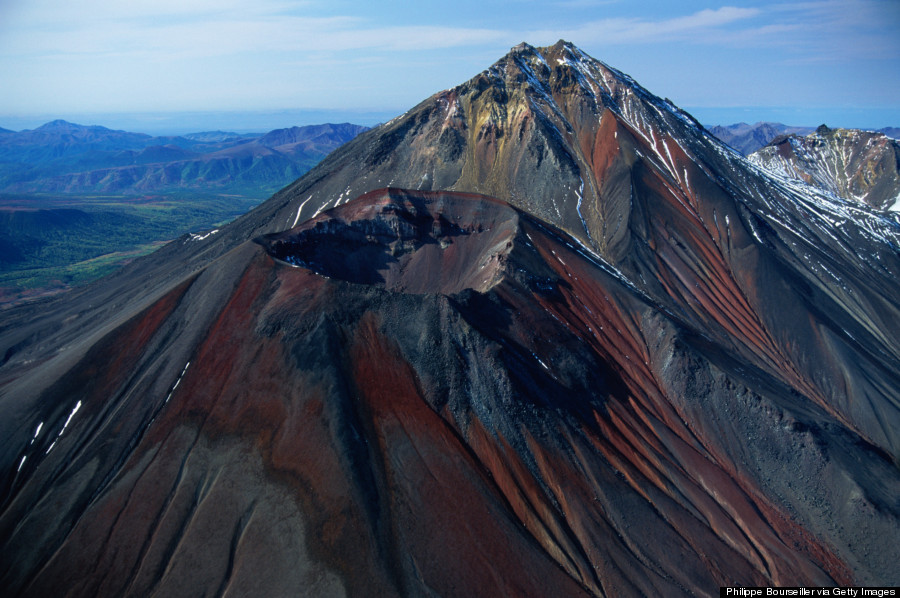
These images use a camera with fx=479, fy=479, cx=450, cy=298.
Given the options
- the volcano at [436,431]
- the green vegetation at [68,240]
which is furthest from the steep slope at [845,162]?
the green vegetation at [68,240]

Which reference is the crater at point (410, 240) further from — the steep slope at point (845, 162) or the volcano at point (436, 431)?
the steep slope at point (845, 162)

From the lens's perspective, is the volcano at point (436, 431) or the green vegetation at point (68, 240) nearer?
the volcano at point (436, 431)

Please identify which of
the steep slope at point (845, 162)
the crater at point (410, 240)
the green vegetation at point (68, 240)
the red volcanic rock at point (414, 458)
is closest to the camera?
the red volcanic rock at point (414, 458)

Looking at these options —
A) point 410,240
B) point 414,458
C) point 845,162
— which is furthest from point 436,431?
point 845,162

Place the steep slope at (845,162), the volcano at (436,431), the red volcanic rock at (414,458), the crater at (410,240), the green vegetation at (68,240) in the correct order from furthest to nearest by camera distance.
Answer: the steep slope at (845,162), the green vegetation at (68,240), the crater at (410,240), the volcano at (436,431), the red volcanic rock at (414,458)

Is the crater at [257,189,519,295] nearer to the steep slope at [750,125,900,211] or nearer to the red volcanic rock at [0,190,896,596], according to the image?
the red volcanic rock at [0,190,896,596]

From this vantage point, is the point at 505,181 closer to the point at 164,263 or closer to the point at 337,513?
the point at 164,263

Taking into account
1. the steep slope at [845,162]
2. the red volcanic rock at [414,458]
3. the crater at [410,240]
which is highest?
the steep slope at [845,162]
